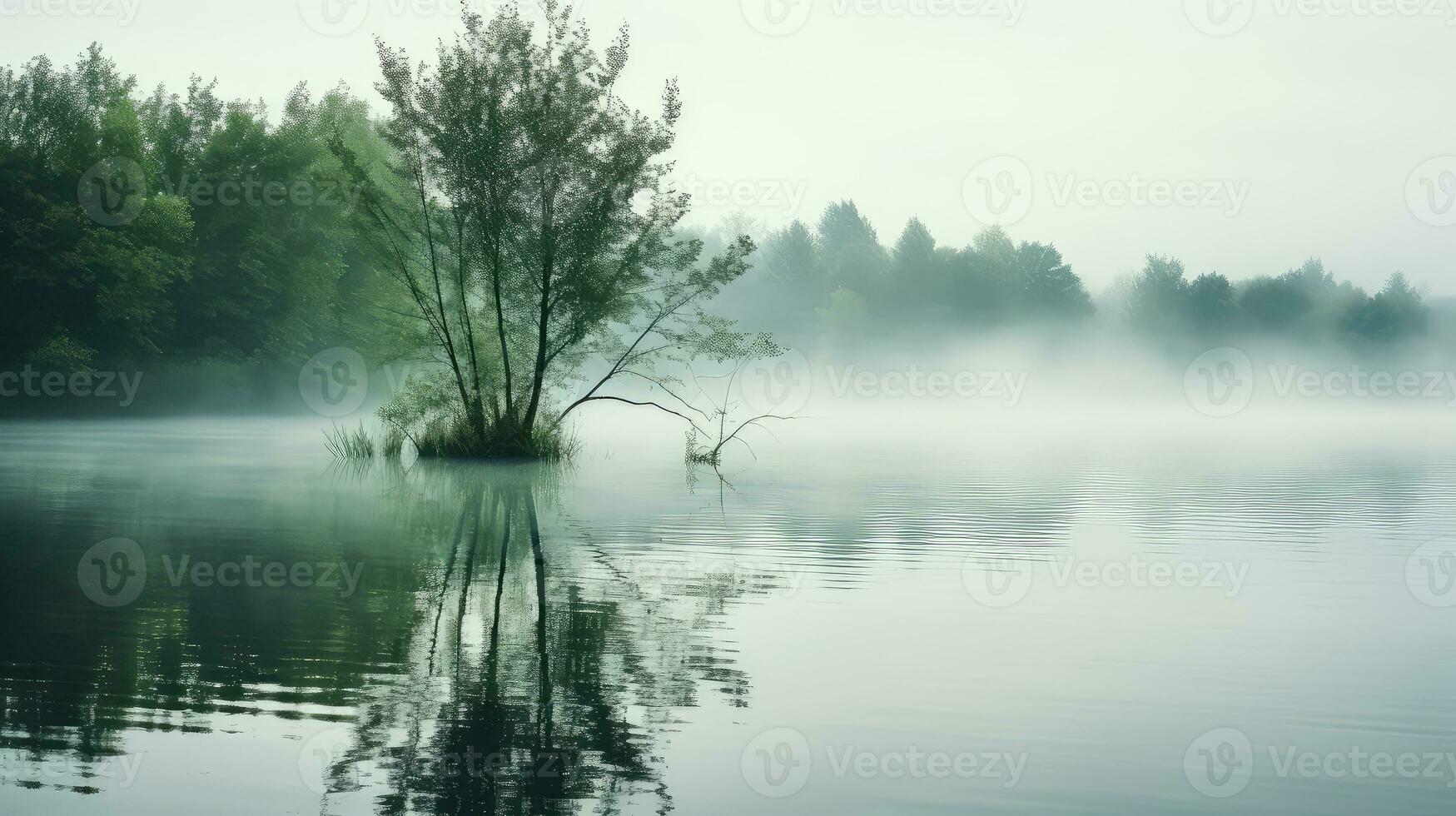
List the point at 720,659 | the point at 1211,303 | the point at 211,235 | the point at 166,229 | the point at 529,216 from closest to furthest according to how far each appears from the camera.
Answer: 1. the point at 720,659
2. the point at 529,216
3. the point at 166,229
4. the point at 211,235
5. the point at 1211,303

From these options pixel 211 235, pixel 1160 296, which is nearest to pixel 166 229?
pixel 211 235

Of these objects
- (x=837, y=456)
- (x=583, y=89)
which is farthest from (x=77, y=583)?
(x=837, y=456)

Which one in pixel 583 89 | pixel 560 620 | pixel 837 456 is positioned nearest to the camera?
pixel 560 620

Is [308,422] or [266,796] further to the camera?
[308,422]

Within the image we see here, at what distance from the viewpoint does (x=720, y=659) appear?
27.2ft

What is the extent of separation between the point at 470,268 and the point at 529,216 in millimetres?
1921

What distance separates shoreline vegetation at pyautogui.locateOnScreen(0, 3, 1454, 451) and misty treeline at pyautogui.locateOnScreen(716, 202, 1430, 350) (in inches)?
9.4

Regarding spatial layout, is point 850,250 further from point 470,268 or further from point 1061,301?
point 470,268

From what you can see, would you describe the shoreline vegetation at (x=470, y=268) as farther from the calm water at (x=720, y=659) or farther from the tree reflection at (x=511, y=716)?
the tree reflection at (x=511, y=716)

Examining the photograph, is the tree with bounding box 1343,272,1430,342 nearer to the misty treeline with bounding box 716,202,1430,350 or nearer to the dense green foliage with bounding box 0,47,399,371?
the misty treeline with bounding box 716,202,1430,350

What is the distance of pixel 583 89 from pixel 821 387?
9078 centimetres

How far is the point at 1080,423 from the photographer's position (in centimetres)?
6369

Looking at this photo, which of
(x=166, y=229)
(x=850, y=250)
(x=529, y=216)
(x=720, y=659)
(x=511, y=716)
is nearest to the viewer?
(x=511, y=716)

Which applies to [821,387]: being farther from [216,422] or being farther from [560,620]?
[560,620]
